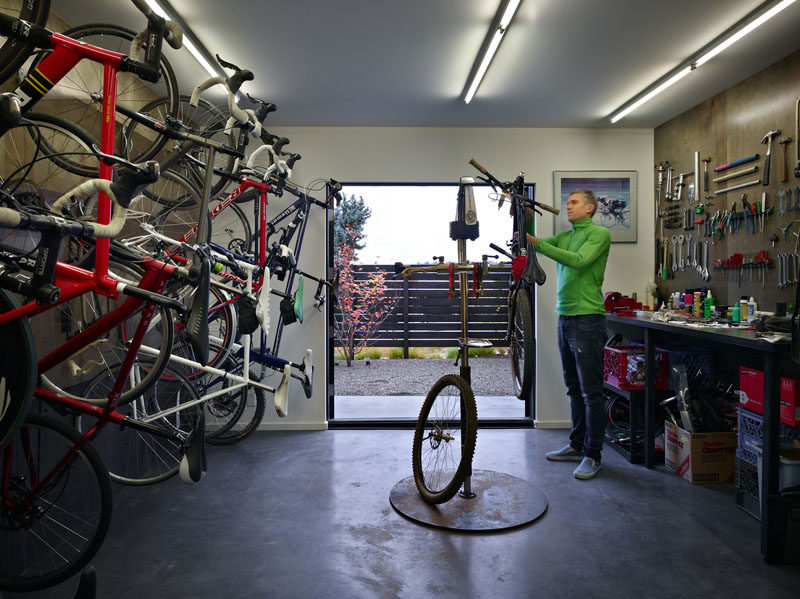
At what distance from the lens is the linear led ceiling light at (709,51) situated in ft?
7.70

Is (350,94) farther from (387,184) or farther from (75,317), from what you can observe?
(75,317)

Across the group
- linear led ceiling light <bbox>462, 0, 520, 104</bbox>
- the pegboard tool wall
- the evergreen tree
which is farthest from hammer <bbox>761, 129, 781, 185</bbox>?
the evergreen tree

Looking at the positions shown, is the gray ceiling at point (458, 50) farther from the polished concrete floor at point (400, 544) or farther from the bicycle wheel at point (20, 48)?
the polished concrete floor at point (400, 544)

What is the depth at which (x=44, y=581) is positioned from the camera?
180 cm

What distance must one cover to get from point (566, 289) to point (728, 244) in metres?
1.18

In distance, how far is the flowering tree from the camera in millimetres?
7176

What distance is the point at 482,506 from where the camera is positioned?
2730 mm

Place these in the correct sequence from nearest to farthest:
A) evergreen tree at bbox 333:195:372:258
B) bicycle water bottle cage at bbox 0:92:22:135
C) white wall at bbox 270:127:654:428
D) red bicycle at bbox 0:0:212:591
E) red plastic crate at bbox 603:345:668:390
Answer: bicycle water bottle cage at bbox 0:92:22:135
red bicycle at bbox 0:0:212:591
red plastic crate at bbox 603:345:668:390
white wall at bbox 270:127:654:428
evergreen tree at bbox 333:195:372:258

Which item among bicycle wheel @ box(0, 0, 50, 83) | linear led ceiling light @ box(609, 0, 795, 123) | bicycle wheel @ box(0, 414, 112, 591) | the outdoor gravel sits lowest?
the outdoor gravel

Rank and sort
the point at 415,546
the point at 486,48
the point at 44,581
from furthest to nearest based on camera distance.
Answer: the point at 486,48 → the point at 415,546 → the point at 44,581

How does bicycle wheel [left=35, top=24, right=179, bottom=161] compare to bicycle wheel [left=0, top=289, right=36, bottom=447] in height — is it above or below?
above

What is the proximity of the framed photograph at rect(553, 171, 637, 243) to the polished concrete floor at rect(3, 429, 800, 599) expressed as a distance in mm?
1989

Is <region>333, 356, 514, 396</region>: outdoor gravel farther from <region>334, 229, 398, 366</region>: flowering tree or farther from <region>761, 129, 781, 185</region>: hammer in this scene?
<region>761, 129, 781, 185</region>: hammer

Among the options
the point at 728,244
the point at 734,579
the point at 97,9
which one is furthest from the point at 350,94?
the point at 734,579
